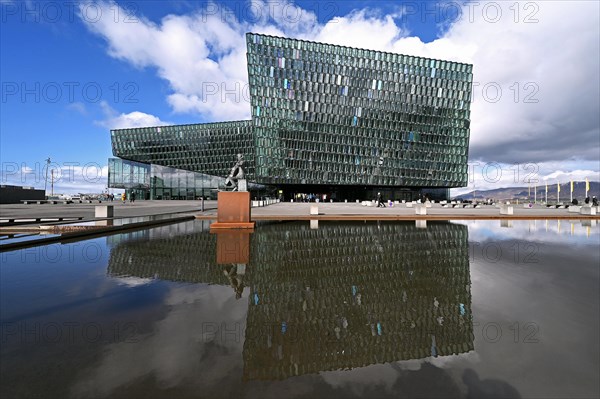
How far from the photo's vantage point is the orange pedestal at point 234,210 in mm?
15391

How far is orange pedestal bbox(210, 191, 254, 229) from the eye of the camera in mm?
15391

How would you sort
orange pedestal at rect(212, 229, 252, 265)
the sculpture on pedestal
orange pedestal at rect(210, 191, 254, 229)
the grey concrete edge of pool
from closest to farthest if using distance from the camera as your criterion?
orange pedestal at rect(212, 229, 252, 265)
the grey concrete edge of pool
orange pedestal at rect(210, 191, 254, 229)
the sculpture on pedestal

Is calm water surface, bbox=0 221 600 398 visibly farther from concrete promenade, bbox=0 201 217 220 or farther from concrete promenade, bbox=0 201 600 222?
concrete promenade, bbox=0 201 217 220

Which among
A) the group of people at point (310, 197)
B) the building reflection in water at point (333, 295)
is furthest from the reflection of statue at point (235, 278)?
the group of people at point (310, 197)

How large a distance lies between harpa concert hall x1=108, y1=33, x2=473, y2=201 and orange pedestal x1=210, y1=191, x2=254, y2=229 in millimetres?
53091

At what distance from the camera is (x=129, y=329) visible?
13.4 ft

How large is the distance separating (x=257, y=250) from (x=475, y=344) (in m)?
7.00

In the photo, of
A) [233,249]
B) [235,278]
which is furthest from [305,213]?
[235,278]

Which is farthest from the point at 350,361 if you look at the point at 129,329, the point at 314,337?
the point at 129,329

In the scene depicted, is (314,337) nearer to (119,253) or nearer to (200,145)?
(119,253)

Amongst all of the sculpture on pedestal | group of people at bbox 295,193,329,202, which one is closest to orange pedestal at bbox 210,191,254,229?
the sculpture on pedestal

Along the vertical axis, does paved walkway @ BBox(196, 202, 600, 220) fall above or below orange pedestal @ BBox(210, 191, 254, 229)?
below

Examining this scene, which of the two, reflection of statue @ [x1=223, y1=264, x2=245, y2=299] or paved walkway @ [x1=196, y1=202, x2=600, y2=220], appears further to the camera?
paved walkway @ [x1=196, y1=202, x2=600, y2=220]

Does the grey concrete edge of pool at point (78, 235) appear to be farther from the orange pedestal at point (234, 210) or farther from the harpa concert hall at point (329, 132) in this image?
the harpa concert hall at point (329, 132)
